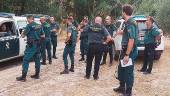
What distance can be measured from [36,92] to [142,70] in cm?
441

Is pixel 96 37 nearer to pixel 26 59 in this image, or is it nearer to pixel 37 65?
pixel 37 65

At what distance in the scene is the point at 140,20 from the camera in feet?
45.9

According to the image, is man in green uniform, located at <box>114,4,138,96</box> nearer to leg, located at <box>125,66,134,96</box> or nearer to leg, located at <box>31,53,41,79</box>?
leg, located at <box>125,66,134,96</box>

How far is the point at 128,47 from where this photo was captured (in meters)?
8.60

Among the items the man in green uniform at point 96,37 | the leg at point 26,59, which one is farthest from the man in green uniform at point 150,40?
the leg at point 26,59

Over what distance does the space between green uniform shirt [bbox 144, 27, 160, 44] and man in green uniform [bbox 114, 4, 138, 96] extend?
340 centimetres

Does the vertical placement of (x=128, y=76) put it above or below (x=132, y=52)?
below

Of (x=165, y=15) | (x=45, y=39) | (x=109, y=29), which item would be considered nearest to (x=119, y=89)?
(x=109, y=29)

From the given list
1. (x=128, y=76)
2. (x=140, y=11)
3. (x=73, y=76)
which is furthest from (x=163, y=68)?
(x=140, y=11)

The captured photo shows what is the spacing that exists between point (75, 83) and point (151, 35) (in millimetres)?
3044

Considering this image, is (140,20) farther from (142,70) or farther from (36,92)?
(36,92)

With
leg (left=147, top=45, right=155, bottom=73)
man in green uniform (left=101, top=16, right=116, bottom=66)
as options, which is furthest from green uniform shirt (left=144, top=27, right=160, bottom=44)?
man in green uniform (left=101, top=16, right=116, bottom=66)

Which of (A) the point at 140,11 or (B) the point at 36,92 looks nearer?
(B) the point at 36,92

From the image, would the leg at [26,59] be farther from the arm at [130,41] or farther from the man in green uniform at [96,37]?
the arm at [130,41]
